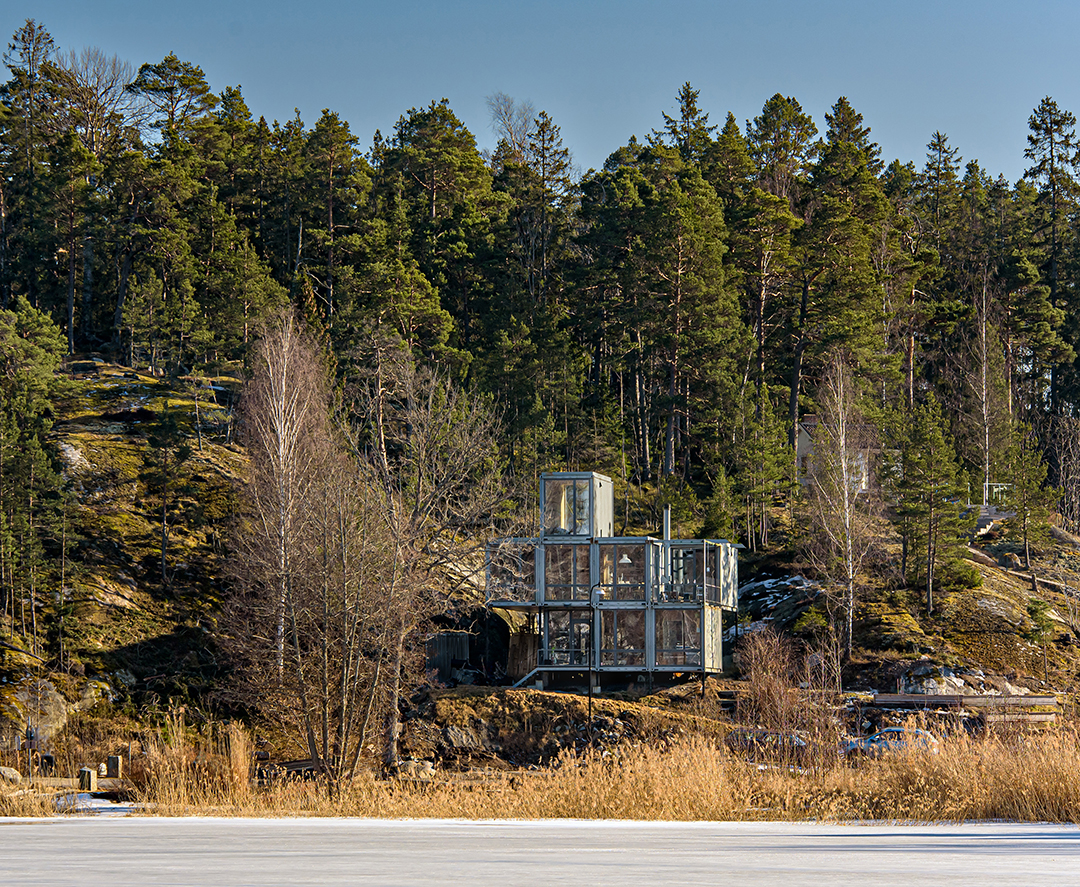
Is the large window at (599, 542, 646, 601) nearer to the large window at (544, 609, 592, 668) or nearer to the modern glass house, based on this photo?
the modern glass house

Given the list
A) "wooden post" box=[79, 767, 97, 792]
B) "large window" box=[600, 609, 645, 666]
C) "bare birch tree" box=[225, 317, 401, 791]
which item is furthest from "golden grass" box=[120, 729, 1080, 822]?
"large window" box=[600, 609, 645, 666]

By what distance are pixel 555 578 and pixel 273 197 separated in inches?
1575

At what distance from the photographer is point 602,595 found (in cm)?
3722

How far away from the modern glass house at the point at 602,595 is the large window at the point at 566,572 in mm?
33

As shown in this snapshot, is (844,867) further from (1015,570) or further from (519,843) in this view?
(1015,570)

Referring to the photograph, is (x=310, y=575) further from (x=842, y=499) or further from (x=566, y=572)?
(x=842, y=499)

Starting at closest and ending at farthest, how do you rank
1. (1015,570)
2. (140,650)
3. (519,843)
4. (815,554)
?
(519,843), (140,650), (815,554), (1015,570)

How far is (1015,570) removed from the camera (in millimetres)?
48656

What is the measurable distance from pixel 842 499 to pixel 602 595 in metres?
12.7

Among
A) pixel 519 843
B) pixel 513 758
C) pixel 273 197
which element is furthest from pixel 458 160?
pixel 519 843

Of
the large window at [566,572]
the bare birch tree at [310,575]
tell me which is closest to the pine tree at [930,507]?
the large window at [566,572]

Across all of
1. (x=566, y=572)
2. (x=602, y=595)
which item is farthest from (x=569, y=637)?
(x=566, y=572)

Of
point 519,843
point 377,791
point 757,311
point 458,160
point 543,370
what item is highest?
point 458,160

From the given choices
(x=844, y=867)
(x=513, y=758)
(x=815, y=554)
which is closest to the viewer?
(x=844, y=867)
